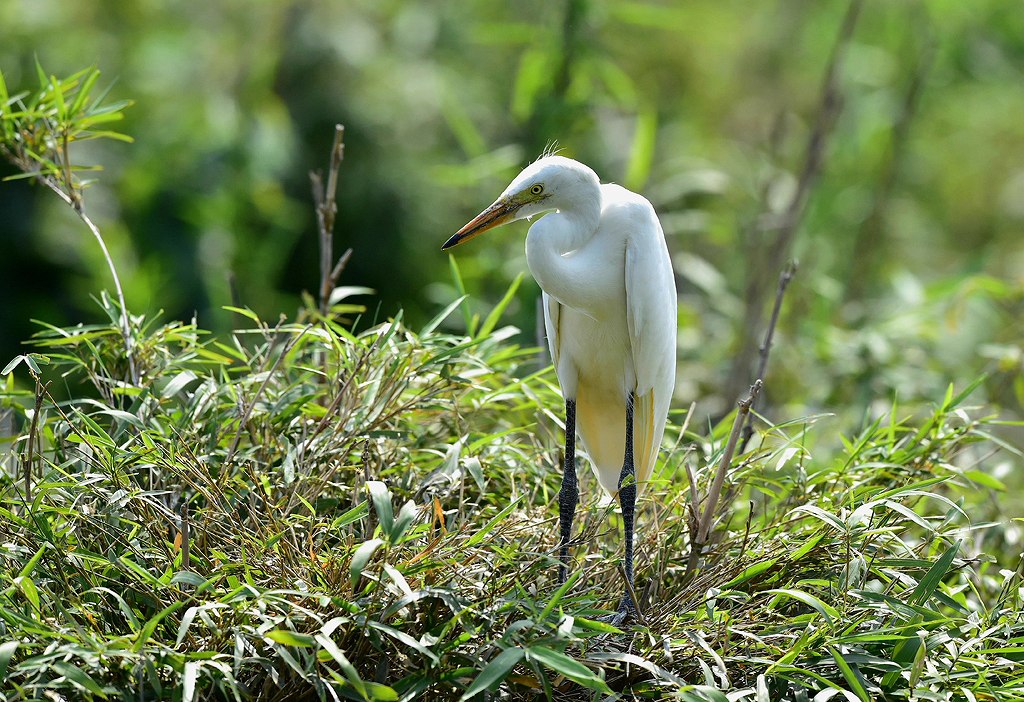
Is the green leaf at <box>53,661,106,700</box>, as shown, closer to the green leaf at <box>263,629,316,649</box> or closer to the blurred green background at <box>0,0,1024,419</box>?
the green leaf at <box>263,629,316,649</box>

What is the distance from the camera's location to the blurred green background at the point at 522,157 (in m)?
3.28

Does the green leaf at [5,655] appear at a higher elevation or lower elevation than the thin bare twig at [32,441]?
lower

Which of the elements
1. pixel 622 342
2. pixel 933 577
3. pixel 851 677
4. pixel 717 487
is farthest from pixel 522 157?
pixel 851 677

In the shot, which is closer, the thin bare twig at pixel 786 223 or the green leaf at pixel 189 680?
the green leaf at pixel 189 680

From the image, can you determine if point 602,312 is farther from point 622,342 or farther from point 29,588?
point 29,588

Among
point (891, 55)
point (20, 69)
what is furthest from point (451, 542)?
point (891, 55)

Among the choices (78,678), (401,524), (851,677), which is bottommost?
(851,677)

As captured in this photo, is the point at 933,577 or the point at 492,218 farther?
the point at 492,218

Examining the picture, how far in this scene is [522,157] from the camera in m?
3.13

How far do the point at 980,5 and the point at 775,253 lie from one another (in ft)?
12.5

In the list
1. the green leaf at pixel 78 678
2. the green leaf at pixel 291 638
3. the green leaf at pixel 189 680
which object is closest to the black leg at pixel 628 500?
the green leaf at pixel 291 638

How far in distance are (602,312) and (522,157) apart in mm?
1426

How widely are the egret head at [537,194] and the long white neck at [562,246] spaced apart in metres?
0.02

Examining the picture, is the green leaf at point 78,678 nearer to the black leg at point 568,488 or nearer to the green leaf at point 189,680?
the green leaf at point 189,680
